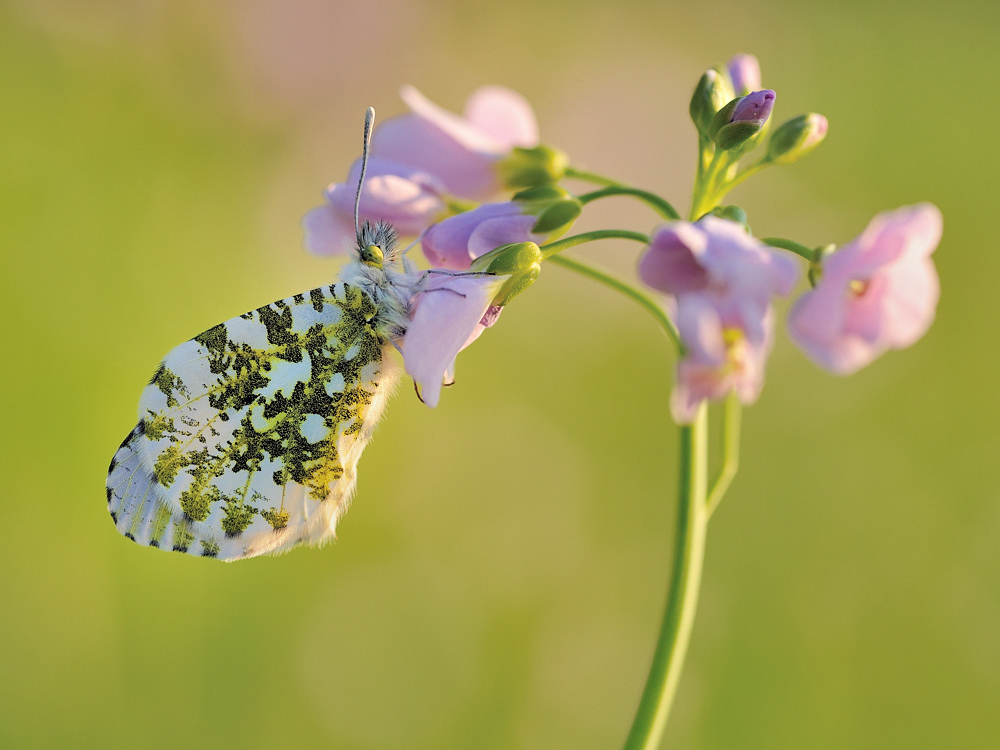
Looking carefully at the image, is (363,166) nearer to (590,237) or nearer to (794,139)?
(590,237)

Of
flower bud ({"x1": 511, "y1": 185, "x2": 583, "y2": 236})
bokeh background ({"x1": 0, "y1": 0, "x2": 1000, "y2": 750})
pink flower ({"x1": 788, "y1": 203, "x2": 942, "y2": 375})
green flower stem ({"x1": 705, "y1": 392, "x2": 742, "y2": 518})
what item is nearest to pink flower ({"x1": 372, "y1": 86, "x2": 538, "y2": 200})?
flower bud ({"x1": 511, "y1": 185, "x2": 583, "y2": 236})

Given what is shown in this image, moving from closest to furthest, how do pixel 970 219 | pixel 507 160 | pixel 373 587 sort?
pixel 507 160 → pixel 373 587 → pixel 970 219

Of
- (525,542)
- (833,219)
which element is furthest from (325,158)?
(833,219)

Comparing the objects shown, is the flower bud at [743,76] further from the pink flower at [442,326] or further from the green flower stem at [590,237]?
Answer: the pink flower at [442,326]

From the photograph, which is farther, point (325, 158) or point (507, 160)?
point (325, 158)

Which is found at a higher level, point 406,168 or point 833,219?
point 833,219

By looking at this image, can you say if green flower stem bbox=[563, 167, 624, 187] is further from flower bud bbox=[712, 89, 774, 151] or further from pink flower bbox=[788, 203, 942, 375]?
pink flower bbox=[788, 203, 942, 375]

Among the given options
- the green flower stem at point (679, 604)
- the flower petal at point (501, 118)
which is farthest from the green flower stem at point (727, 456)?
the flower petal at point (501, 118)

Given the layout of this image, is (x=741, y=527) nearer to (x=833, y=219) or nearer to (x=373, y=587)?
(x=373, y=587)
